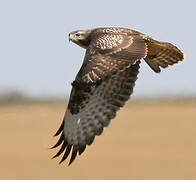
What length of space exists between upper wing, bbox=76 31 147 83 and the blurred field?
1018 cm

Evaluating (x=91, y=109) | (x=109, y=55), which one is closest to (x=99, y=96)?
(x=91, y=109)

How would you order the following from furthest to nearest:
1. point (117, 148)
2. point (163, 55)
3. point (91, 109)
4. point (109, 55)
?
point (117, 148) < point (163, 55) < point (91, 109) < point (109, 55)

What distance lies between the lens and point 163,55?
1027 cm

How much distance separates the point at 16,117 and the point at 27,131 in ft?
15.6

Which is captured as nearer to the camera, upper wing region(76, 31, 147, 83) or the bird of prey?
upper wing region(76, 31, 147, 83)

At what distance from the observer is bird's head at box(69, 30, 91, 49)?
10223 mm

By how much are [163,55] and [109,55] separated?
1.54 m

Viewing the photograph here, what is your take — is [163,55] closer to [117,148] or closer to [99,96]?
[99,96]

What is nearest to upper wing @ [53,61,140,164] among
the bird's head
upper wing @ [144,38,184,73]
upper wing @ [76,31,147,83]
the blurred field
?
upper wing @ [76,31,147,83]


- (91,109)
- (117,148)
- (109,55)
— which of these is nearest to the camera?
(109,55)

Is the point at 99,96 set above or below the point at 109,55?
below

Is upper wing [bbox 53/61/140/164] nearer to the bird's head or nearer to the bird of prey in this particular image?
the bird of prey

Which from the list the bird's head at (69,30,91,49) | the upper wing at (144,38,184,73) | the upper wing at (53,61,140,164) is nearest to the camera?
the upper wing at (53,61,140,164)

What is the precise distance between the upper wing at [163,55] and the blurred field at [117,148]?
8.99 metres
